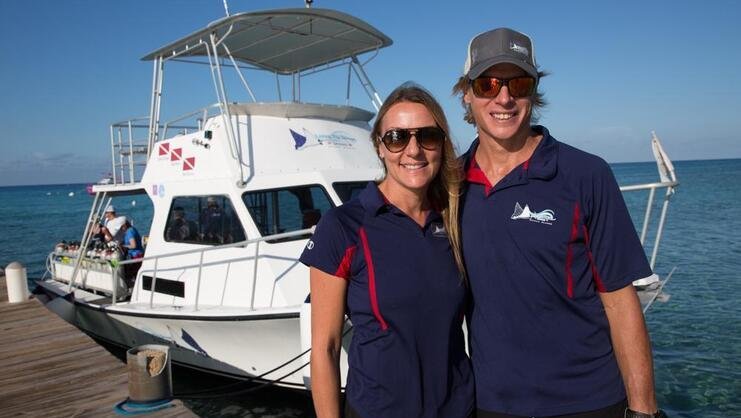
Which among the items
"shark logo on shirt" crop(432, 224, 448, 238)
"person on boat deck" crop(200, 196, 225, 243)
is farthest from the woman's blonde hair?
"person on boat deck" crop(200, 196, 225, 243)

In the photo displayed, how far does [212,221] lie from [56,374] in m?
2.30

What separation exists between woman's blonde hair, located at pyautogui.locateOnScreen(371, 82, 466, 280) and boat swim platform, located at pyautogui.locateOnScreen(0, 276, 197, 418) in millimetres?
2728

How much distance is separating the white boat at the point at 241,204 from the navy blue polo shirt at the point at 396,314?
3.20m

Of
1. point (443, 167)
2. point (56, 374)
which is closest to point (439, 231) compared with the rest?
point (443, 167)

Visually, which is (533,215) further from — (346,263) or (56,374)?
(56,374)

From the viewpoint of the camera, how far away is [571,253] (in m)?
1.86

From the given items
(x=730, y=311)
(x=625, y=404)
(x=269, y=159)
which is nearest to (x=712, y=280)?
(x=730, y=311)

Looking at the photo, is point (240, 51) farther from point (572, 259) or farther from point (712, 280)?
point (712, 280)

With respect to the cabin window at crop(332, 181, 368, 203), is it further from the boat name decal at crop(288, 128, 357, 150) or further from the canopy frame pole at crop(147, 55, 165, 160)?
the canopy frame pole at crop(147, 55, 165, 160)

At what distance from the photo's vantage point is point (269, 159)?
664cm

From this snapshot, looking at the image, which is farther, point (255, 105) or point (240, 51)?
point (240, 51)

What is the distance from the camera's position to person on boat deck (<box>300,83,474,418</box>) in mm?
1853

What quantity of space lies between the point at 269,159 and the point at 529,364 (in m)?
5.22

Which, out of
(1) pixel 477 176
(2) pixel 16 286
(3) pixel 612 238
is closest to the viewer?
(3) pixel 612 238
